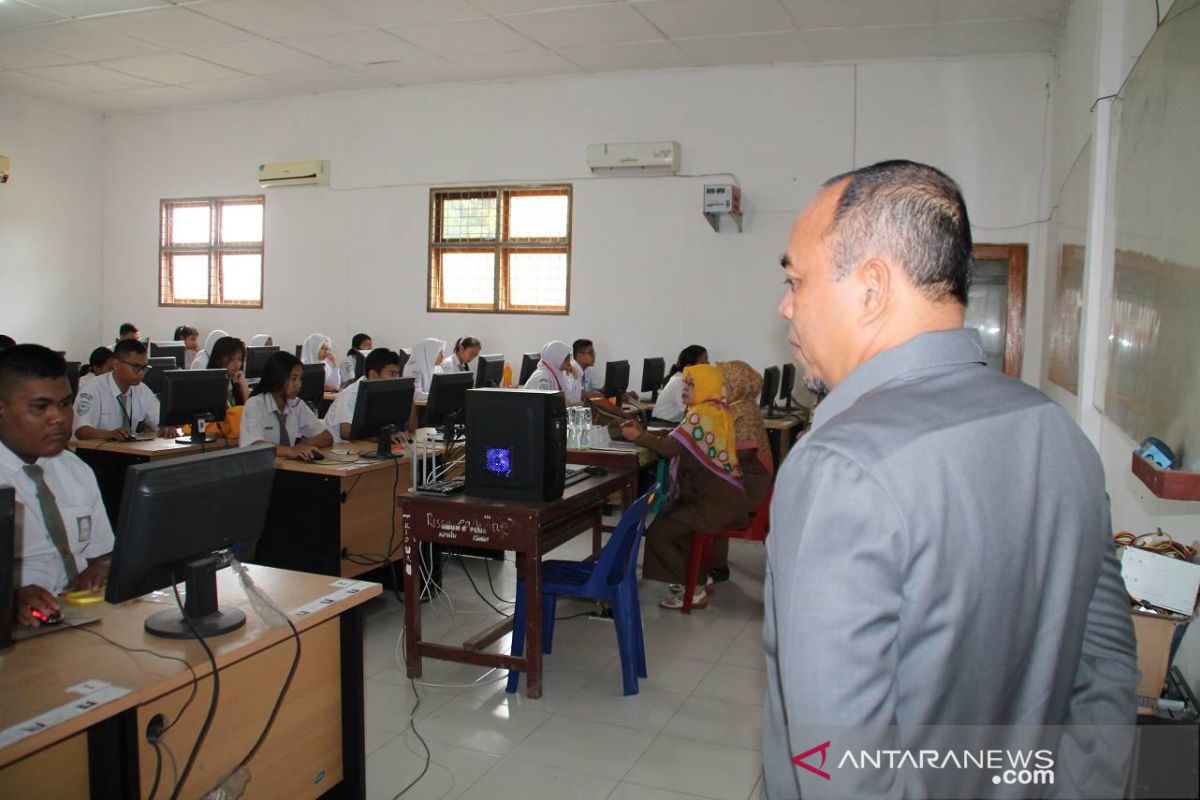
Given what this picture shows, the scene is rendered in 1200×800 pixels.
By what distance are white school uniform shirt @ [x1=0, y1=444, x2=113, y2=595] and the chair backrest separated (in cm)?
163

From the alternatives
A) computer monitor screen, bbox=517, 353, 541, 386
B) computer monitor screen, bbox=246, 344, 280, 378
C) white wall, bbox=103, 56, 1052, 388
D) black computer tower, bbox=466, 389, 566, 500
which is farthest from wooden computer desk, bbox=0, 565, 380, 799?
computer monitor screen, bbox=246, 344, 280, 378

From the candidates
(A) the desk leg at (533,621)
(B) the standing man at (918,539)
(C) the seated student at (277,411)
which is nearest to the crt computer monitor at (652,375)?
(C) the seated student at (277,411)

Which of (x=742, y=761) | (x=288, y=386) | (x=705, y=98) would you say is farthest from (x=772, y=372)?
(x=742, y=761)

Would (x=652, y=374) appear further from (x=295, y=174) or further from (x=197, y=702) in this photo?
(x=197, y=702)

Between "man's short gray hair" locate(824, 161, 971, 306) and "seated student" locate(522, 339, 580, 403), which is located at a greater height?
"man's short gray hair" locate(824, 161, 971, 306)

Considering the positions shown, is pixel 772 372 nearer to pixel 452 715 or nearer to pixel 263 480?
pixel 452 715

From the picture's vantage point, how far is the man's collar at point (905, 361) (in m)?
0.86

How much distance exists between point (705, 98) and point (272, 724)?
22.0 ft

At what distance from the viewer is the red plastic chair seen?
14.1 feet

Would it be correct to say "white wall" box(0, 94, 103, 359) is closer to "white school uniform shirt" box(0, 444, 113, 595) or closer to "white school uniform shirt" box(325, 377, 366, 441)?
"white school uniform shirt" box(325, 377, 366, 441)

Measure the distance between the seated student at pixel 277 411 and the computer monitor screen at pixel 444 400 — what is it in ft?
1.94

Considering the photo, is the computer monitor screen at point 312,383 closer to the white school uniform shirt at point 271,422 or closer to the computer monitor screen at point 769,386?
the white school uniform shirt at point 271,422

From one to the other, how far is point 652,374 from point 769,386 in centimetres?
105

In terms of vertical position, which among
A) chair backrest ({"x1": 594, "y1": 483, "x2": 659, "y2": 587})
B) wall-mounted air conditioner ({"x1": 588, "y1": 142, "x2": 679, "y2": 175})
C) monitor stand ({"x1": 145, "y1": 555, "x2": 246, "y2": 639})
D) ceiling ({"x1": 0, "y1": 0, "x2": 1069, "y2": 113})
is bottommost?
chair backrest ({"x1": 594, "y1": 483, "x2": 659, "y2": 587})
